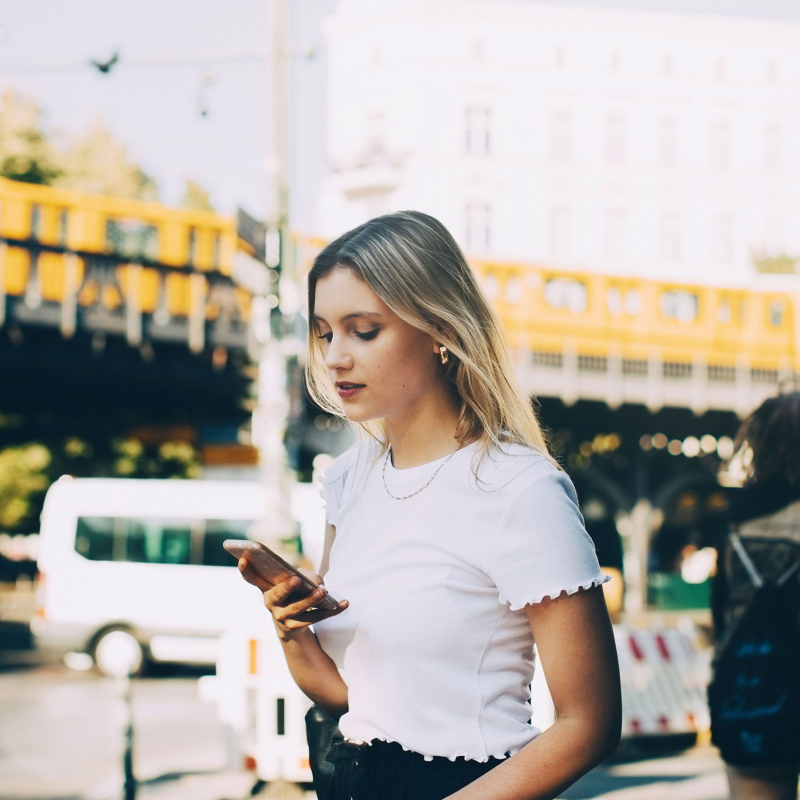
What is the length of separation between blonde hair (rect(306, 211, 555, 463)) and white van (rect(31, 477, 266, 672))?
1145 centimetres

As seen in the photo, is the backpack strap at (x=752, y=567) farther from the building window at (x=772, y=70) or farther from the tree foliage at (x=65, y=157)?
the building window at (x=772, y=70)

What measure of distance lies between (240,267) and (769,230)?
4239 cm

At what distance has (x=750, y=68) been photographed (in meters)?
47.1

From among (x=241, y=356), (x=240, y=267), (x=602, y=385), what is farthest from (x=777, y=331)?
(x=240, y=267)

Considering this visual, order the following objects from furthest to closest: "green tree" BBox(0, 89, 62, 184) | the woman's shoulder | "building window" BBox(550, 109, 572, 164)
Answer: "building window" BBox(550, 109, 572, 164) → "green tree" BBox(0, 89, 62, 184) → the woman's shoulder

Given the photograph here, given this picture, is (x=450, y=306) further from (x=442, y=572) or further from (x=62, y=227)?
(x=62, y=227)

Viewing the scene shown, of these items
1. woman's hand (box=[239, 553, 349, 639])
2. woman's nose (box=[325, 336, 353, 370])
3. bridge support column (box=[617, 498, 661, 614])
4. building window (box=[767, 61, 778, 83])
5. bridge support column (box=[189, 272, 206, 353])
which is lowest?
bridge support column (box=[617, 498, 661, 614])

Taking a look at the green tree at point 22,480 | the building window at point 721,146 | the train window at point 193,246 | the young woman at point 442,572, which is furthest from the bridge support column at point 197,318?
the building window at point 721,146

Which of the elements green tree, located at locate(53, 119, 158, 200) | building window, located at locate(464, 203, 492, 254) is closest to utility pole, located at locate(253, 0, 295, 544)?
green tree, located at locate(53, 119, 158, 200)

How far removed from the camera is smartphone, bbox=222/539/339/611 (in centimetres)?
158

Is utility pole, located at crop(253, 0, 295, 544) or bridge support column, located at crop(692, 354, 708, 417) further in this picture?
bridge support column, located at crop(692, 354, 708, 417)

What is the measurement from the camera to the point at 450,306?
1682mm

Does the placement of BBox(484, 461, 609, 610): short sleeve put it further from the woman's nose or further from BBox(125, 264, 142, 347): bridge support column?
BBox(125, 264, 142, 347): bridge support column

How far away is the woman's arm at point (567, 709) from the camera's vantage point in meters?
1.46
